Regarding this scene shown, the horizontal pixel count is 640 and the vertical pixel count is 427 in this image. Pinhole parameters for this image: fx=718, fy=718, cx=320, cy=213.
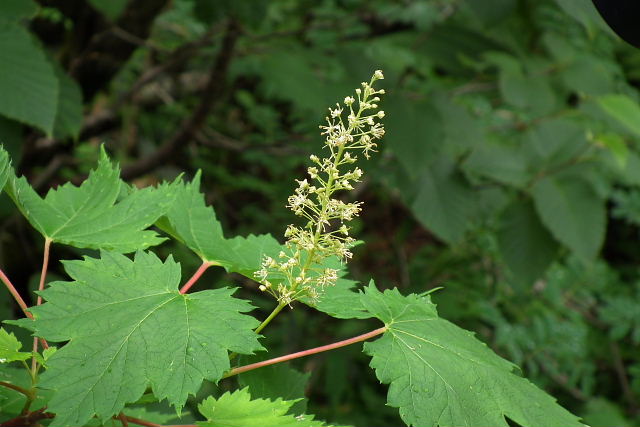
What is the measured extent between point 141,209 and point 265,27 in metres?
2.52

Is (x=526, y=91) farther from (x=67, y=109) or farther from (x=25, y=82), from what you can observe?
(x=25, y=82)

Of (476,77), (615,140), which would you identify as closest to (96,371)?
(615,140)

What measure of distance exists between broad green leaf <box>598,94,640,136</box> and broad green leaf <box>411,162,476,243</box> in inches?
23.4

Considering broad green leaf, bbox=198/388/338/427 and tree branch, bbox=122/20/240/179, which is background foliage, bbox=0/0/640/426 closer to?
tree branch, bbox=122/20/240/179

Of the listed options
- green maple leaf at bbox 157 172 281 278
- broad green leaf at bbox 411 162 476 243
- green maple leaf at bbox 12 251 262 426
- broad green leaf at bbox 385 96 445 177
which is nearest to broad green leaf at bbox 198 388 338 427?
green maple leaf at bbox 12 251 262 426

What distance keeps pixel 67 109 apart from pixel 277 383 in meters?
1.41

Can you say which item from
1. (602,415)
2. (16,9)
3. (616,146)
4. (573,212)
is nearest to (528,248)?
(573,212)

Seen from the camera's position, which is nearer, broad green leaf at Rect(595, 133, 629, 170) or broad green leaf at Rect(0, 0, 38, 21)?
broad green leaf at Rect(0, 0, 38, 21)

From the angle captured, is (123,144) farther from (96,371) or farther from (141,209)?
(96,371)

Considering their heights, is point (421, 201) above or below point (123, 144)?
above

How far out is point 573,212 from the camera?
8.63 ft

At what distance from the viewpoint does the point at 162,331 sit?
843 millimetres

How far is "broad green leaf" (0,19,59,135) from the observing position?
5.61ft

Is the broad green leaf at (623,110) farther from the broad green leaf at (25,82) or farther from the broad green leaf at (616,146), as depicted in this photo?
the broad green leaf at (25,82)
